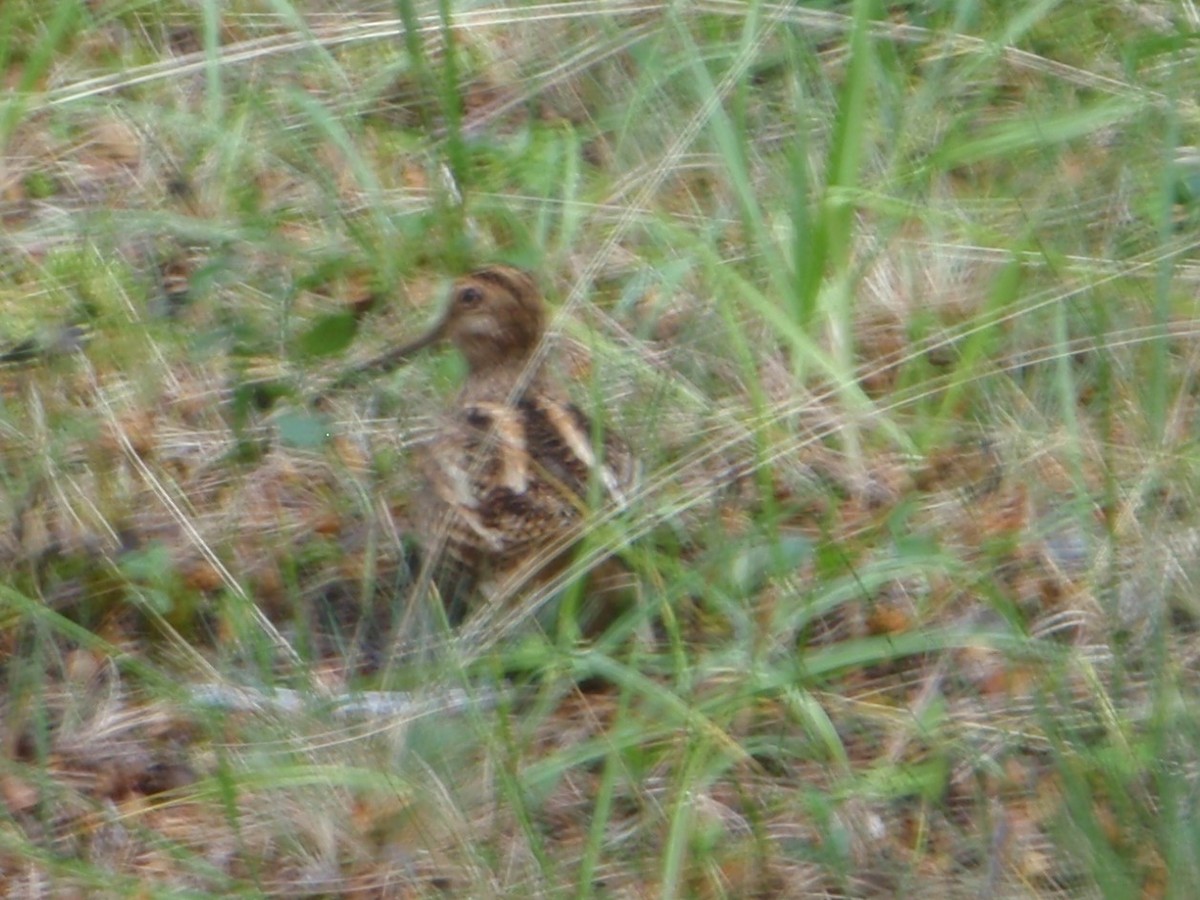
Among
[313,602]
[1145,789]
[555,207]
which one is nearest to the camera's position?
[1145,789]

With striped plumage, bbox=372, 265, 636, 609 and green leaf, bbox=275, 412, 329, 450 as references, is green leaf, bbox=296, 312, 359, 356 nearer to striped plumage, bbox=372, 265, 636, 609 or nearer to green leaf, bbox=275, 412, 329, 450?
green leaf, bbox=275, 412, 329, 450

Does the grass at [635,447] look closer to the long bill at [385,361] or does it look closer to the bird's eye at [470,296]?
the long bill at [385,361]

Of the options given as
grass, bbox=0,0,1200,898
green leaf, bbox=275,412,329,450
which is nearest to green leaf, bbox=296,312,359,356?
grass, bbox=0,0,1200,898

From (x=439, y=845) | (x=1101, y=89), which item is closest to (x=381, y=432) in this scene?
(x=439, y=845)

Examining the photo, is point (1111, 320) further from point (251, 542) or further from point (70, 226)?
point (70, 226)

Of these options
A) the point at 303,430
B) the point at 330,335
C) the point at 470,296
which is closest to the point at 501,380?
the point at 470,296

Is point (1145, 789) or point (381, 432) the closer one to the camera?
point (1145, 789)
